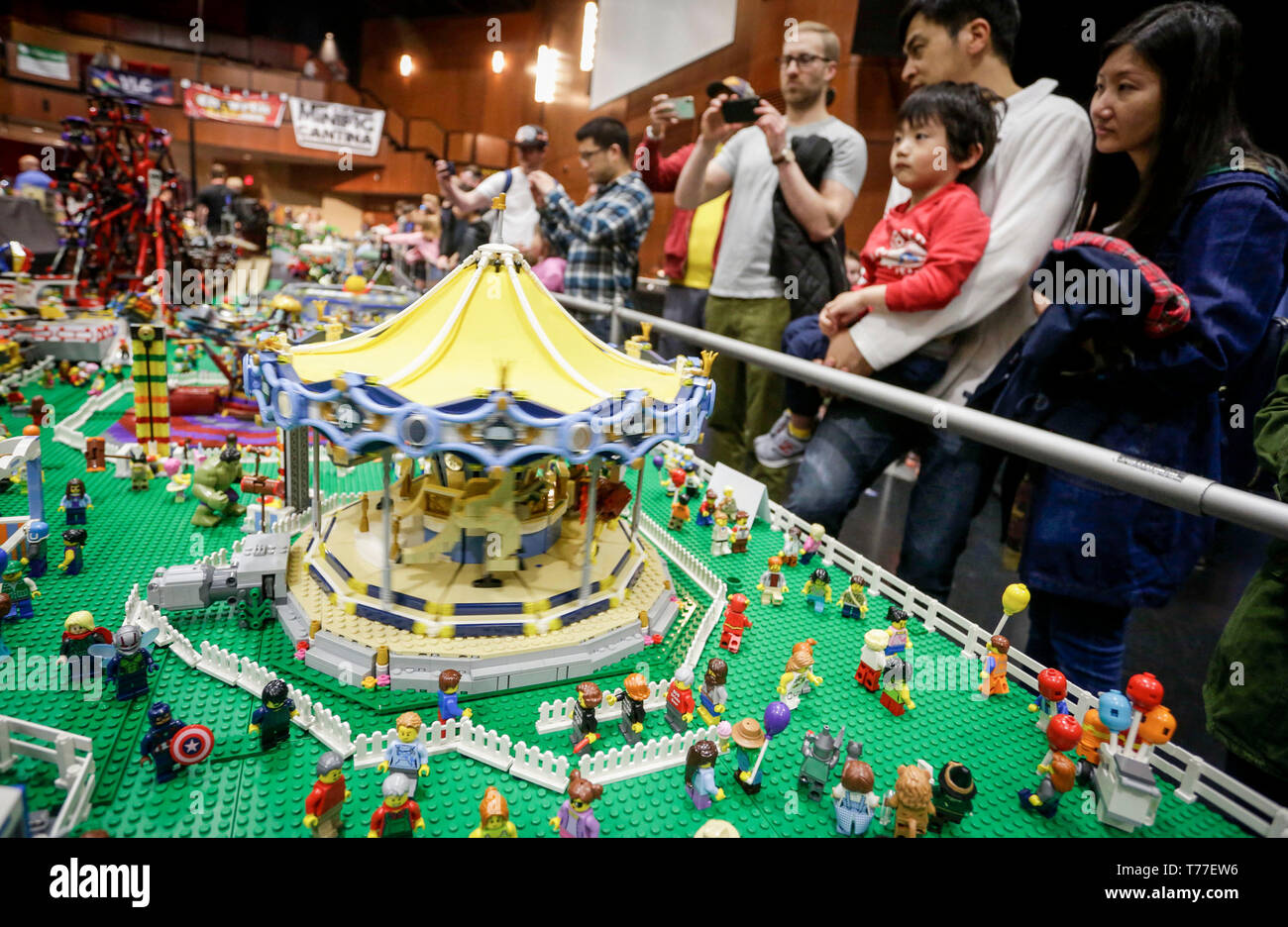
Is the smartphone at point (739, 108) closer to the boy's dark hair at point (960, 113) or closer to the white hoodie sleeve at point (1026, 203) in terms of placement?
the boy's dark hair at point (960, 113)

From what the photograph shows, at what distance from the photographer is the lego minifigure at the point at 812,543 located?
13.2ft

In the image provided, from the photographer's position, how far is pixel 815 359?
13.1 ft

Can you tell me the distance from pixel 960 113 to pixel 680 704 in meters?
2.85

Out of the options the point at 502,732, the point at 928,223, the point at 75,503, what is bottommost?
the point at 502,732

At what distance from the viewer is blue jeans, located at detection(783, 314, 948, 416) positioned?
3.54 meters

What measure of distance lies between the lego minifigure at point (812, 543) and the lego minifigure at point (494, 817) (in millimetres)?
2476

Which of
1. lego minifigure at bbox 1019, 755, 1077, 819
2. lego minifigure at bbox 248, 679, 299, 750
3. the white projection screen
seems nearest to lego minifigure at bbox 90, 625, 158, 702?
lego minifigure at bbox 248, 679, 299, 750

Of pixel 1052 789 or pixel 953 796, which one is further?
pixel 1052 789

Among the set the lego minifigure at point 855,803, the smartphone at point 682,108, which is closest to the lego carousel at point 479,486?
the lego minifigure at point 855,803

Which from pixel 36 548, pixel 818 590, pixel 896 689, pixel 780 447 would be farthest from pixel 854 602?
pixel 36 548

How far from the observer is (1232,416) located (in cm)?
274

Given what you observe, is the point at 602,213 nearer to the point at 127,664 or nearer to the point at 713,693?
the point at 713,693

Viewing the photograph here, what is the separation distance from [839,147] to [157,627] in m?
4.36
